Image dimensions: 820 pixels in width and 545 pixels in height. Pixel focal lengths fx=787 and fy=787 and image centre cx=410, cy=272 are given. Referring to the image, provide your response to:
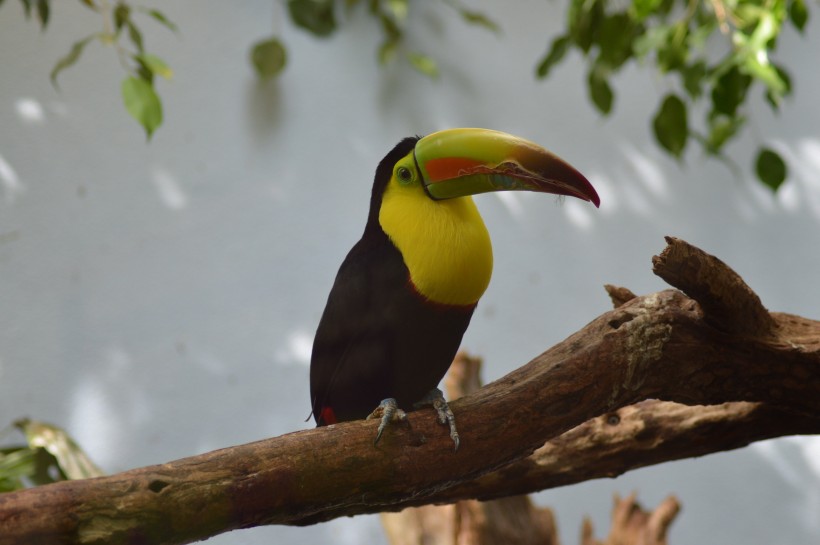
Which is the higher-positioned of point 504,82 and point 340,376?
point 504,82

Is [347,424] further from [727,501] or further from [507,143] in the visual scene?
[727,501]

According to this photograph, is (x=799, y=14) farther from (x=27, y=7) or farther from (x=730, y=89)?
(x=27, y=7)

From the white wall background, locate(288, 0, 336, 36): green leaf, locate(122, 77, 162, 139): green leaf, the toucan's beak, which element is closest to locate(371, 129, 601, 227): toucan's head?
the toucan's beak

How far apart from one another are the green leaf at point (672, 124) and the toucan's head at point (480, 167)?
0.68 metres

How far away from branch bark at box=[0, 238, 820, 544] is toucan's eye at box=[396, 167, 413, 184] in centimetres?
39

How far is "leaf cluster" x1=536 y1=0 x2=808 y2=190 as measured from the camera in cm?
182

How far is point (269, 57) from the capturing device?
6.17 feet

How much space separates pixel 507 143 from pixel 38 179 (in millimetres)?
973

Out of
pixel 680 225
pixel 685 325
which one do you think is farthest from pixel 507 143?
pixel 680 225

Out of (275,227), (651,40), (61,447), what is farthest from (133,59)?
(651,40)

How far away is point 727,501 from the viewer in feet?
7.32

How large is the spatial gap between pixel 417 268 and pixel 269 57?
2.78 feet

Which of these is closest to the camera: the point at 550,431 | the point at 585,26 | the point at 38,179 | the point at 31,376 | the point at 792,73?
the point at 550,431

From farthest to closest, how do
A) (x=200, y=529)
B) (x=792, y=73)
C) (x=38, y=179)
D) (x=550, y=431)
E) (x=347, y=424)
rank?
(x=792, y=73) → (x=38, y=179) → (x=550, y=431) → (x=347, y=424) → (x=200, y=529)
